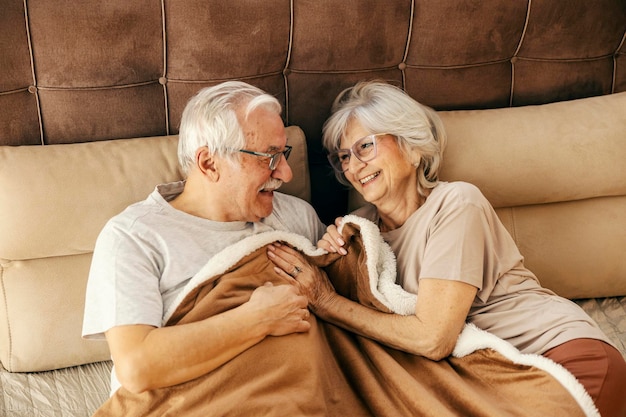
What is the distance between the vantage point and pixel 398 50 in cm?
216

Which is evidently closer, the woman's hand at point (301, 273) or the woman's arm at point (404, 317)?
the woman's arm at point (404, 317)

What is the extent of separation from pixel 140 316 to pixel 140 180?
491 millimetres

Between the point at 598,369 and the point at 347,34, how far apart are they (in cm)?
120

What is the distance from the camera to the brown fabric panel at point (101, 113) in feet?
6.25

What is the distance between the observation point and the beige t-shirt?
5.61ft

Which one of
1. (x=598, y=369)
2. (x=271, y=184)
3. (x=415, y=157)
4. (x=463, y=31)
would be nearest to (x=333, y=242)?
(x=271, y=184)

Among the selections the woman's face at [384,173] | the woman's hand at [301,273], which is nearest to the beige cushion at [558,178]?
the woman's face at [384,173]

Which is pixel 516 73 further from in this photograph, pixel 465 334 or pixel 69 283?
pixel 69 283

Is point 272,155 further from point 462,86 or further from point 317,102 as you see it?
point 462,86

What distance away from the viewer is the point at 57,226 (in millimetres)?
1813

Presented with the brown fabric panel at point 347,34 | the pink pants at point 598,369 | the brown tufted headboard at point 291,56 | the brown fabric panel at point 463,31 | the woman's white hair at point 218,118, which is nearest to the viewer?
the pink pants at point 598,369

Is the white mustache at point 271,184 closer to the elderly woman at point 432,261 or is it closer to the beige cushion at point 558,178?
the elderly woman at point 432,261

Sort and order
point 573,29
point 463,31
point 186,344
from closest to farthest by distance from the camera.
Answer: point 186,344 → point 463,31 → point 573,29

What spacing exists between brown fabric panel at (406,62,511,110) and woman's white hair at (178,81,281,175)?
2.02 ft
